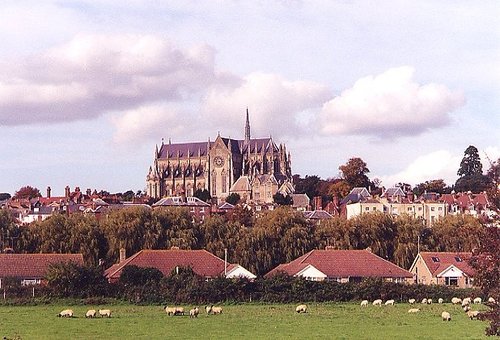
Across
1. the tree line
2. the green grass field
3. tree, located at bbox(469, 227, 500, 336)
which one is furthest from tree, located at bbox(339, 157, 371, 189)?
tree, located at bbox(469, 227, 500, 336)

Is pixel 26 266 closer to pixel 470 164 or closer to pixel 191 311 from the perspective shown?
pixel 191 311

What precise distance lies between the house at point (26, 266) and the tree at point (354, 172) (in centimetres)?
9153

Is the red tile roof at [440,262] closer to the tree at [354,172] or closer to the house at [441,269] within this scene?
the house at [441,269]

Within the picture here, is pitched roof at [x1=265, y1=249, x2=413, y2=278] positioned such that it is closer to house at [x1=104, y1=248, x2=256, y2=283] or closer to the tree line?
house at [x1=104, y1=248, x2=256, y2=283]

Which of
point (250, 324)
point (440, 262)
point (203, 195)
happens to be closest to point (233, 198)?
point (203, 195)

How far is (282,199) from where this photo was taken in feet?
543

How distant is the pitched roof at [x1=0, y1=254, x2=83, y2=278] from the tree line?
8930mm

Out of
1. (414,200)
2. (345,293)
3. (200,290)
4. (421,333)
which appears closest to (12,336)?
(421,333)

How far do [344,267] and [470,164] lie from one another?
373ft

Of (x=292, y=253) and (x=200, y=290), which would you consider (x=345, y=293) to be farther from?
(x=292, y=253)

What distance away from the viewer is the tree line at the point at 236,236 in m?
80.7

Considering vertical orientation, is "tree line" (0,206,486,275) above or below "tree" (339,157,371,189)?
below

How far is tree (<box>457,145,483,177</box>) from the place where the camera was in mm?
178750

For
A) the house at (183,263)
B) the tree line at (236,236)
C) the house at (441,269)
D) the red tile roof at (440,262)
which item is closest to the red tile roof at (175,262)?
the house at (183,263)
